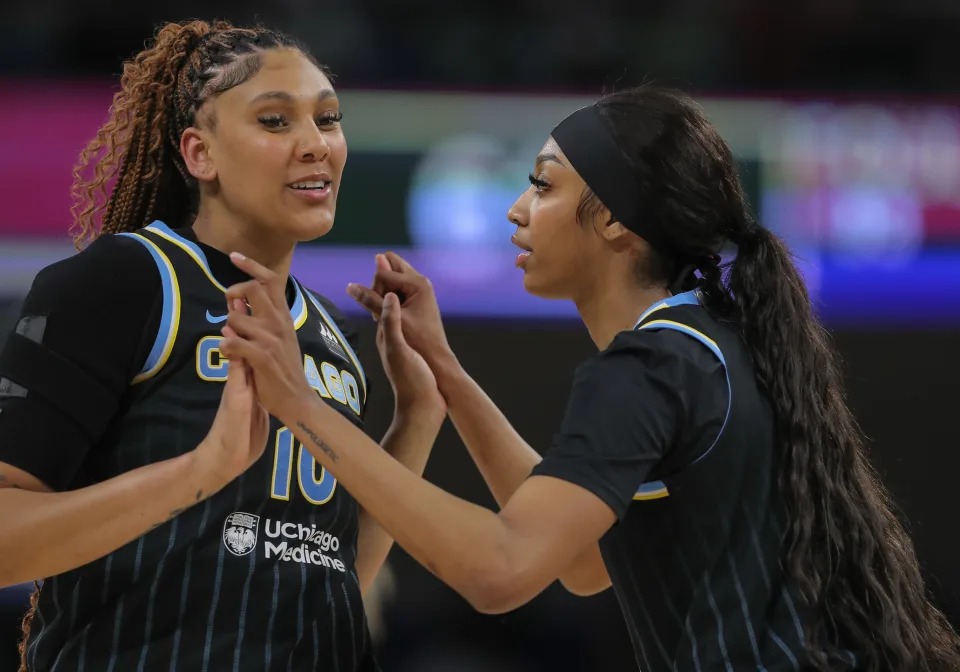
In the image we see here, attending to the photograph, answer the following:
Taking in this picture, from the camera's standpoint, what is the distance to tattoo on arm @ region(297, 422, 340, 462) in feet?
7.62

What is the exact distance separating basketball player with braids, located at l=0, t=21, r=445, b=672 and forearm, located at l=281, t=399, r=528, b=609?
0.14 meters

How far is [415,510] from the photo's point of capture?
2.28 meters

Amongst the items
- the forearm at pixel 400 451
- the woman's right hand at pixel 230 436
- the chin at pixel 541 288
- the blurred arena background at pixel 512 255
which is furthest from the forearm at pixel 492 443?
the blurred arena background at pixel 512 255

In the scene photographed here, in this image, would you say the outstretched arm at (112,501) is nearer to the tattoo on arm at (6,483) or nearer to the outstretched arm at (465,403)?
the tattoo on arm at (6,483)

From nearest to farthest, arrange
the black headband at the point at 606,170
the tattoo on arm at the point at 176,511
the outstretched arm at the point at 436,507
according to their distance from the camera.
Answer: the outstretched arm at the point at 436,507 < the tattoo on arm at the point at 176,511 < the black headband at the point at 606,170

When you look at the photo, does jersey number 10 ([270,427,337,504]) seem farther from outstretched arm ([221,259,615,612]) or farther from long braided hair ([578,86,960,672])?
long braided hair ([578,86,960,672])

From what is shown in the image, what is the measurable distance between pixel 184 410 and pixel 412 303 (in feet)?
2.60

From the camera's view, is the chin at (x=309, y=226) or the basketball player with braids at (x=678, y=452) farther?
the chin at (x=309, y=226)

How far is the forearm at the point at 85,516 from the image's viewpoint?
2.28 meters

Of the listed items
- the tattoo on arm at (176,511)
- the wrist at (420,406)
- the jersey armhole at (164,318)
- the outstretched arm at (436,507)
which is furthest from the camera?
the wrist at (420,406)

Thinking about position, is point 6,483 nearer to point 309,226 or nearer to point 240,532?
point 240,532

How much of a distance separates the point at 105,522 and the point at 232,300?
465 millimetres

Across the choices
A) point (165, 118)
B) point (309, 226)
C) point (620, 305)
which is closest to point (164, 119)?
point (165, 118)

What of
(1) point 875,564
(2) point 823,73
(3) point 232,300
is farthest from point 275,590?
(2) point 823,73
